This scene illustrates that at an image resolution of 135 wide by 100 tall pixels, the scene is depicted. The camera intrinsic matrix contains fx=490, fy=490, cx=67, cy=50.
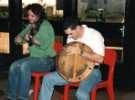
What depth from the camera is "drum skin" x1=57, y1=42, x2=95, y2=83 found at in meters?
5.13

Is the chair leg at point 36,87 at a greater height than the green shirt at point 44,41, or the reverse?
the green shirt at point 44,41

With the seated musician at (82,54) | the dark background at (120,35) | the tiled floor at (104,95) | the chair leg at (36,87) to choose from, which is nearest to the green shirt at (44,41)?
the chair leg at (36,87)

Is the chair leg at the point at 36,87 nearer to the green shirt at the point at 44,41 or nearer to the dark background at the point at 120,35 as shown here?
the green shirt at the point at 44,41

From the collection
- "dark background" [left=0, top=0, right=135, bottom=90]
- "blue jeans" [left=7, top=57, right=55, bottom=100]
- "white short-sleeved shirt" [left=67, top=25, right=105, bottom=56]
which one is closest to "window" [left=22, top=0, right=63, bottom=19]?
"dark background" [left=0, top=0, right=135, bottom=90]

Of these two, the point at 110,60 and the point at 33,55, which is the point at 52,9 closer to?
the point at 33,55

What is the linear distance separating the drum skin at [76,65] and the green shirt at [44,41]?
63 cm

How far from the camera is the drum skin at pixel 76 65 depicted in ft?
16.8

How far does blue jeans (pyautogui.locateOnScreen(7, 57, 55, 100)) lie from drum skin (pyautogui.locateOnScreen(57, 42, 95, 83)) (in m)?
0.65

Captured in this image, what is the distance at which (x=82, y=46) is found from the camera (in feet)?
16.8

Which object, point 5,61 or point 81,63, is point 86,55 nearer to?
point 81,63

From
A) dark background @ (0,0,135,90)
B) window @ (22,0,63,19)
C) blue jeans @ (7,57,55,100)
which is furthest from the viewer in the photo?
window @ (22,0,63,19)

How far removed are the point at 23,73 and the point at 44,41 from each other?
451 millimetres

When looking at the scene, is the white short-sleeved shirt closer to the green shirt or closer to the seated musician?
the seated musician

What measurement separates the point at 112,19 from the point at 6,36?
1707 mm
